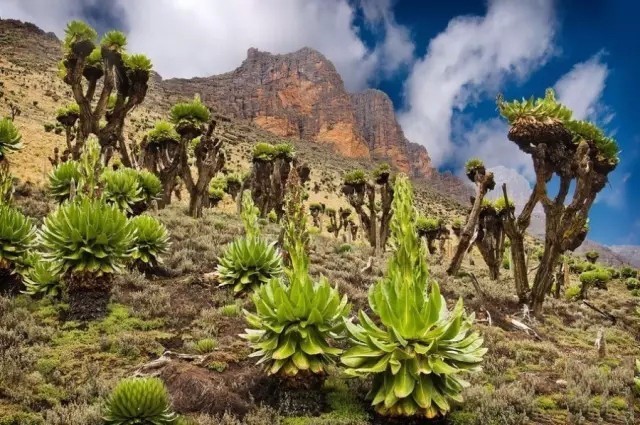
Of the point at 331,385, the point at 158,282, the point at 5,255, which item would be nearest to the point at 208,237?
the point at 158,282

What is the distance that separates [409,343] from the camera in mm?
5750

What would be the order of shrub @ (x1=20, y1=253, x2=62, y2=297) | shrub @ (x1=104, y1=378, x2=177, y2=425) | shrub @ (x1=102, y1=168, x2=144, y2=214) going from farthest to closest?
shrub @ (x1=102, y1=168, x2=144, y2=214)
shrub @ (x1=20, y1=253, x2=62, y2=297)
shrub @ (x1=104, y1=378, x2=177, y2=425)

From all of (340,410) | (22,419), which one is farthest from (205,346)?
(22,419)

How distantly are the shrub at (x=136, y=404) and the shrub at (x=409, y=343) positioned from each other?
224cm

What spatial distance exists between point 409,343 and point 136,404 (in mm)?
3197

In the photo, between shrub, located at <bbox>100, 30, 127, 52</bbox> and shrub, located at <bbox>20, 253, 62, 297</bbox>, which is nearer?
shrub, located at <bbox>20, 253, 62, 297</bbox>

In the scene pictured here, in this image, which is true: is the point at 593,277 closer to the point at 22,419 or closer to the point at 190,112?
the point at 190,112

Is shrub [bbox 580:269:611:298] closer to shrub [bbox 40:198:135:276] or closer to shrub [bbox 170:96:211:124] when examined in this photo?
shrub [bbox 170:96:211:124]

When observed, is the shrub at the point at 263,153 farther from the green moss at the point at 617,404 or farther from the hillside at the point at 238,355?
the green moss at the point at 617,404

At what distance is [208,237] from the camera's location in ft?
→ 55.3

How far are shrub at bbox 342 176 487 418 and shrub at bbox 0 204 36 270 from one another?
697cm

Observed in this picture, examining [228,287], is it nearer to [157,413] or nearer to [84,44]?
[157,413]

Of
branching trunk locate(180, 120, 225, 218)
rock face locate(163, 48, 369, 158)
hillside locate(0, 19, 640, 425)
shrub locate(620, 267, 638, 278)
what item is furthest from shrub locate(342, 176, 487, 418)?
rock face locate(163, 48, 369, 158)

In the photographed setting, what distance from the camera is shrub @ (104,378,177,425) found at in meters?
5.43
